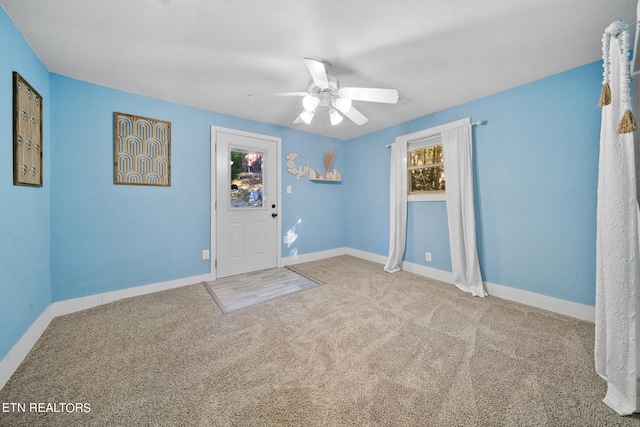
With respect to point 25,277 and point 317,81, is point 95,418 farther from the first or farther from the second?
point 317,81

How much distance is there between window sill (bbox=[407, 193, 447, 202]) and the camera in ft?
9.92

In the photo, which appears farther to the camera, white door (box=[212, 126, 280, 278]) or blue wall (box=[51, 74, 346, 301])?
white door (box=[212, 126, 280, 278])

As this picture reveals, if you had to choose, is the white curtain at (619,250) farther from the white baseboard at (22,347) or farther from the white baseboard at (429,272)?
the white baseboard at (22,347)

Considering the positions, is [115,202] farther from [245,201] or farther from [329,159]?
[329,159]

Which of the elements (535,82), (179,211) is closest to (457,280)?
(535,82)

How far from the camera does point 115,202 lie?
2.45 m

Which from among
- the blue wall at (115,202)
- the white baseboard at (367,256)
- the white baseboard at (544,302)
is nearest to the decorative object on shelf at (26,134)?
the blue wall at (115,202)

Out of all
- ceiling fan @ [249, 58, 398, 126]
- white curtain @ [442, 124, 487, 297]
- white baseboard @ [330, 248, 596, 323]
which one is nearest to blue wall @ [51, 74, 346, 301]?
ceiling fan @ [249, 58, 398, 126]

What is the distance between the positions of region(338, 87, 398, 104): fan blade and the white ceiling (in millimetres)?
290

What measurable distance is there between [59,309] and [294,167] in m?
3.14

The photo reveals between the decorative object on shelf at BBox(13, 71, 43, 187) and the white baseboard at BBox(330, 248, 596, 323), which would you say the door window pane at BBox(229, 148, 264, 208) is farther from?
the white baseboard at BBox(330, 248, 596, 323)

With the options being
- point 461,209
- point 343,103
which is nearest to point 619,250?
point 461,209

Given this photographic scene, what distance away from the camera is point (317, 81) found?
1784 mm

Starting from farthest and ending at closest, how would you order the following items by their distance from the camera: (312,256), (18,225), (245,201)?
(312,256) < (245,201) < (18,225)
